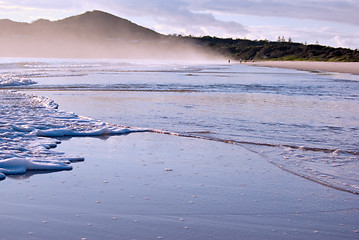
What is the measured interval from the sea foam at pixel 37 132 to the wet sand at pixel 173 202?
1.01ft

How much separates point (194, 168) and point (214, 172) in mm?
325

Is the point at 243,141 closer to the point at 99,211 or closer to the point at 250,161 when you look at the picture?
the point at 250,161

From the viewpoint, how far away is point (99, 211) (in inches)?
165

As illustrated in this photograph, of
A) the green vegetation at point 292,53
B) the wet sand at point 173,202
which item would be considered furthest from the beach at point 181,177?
the green vegetation at point 292,53

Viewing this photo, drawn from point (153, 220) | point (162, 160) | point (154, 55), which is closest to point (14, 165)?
point (162, 160)

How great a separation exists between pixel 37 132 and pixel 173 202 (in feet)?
15.5

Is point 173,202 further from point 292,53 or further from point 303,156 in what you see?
point 292,53

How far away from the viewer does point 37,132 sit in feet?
27.5

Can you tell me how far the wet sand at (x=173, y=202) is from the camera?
3777 millimetres

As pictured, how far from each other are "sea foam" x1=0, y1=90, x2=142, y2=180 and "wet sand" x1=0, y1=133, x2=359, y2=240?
31 centimetres

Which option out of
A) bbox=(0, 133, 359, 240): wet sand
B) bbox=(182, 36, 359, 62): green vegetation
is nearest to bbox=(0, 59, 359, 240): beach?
bbox=(0, 133, 359, 240): wet sand

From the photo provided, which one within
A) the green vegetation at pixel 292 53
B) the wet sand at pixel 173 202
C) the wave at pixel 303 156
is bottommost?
the wet sand at pixel 173 202

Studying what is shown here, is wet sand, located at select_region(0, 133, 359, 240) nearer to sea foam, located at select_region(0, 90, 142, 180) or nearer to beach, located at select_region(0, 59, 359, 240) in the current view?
beach, located at select_region(0, 59, 359, 240)

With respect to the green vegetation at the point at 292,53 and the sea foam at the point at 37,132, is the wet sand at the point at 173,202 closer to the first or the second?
the sea foam at the point at 37,132
